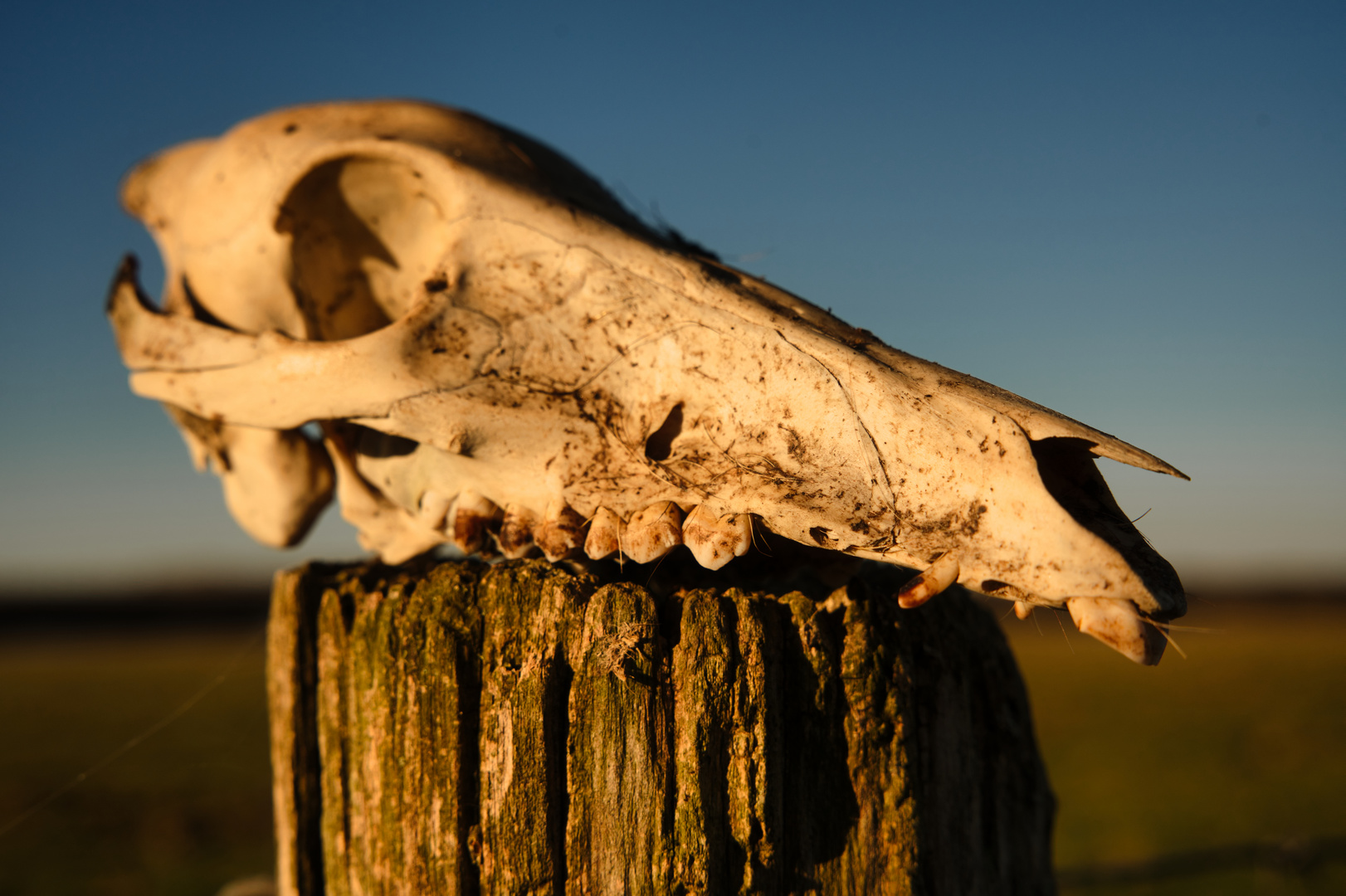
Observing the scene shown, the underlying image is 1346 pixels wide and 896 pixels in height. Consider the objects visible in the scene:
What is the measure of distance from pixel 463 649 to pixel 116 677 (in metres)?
29.6

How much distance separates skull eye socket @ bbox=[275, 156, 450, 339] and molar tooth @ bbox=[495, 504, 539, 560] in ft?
2.41

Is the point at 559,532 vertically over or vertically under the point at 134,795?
over

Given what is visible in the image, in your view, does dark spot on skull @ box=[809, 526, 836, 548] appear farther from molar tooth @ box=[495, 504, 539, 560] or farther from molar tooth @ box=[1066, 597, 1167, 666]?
molar tooth @ box=[495, 504, 539, 560]

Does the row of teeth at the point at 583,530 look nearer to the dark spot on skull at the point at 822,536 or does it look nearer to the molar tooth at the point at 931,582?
the dark spot on skull at the point at 822,536

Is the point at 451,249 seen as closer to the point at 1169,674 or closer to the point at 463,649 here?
the point at 463,649

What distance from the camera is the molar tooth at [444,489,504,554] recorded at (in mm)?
2242

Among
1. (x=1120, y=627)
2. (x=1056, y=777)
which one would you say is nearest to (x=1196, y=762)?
(x=1056, y=777)

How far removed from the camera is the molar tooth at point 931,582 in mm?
1660

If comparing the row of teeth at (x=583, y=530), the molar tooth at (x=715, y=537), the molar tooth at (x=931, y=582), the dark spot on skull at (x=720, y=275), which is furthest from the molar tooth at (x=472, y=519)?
the molar tooth at (x=931, y=582)

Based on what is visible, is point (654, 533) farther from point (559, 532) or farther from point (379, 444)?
point (379, 444)

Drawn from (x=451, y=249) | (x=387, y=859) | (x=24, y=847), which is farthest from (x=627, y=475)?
(x=24, y=847)

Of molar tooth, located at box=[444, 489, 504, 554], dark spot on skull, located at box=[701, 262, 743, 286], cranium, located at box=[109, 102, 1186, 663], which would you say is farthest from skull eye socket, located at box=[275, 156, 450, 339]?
dark spot on skull, located at box=[701, 262, 743, 286]

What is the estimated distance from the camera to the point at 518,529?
7.13ft

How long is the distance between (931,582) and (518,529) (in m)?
1.07
